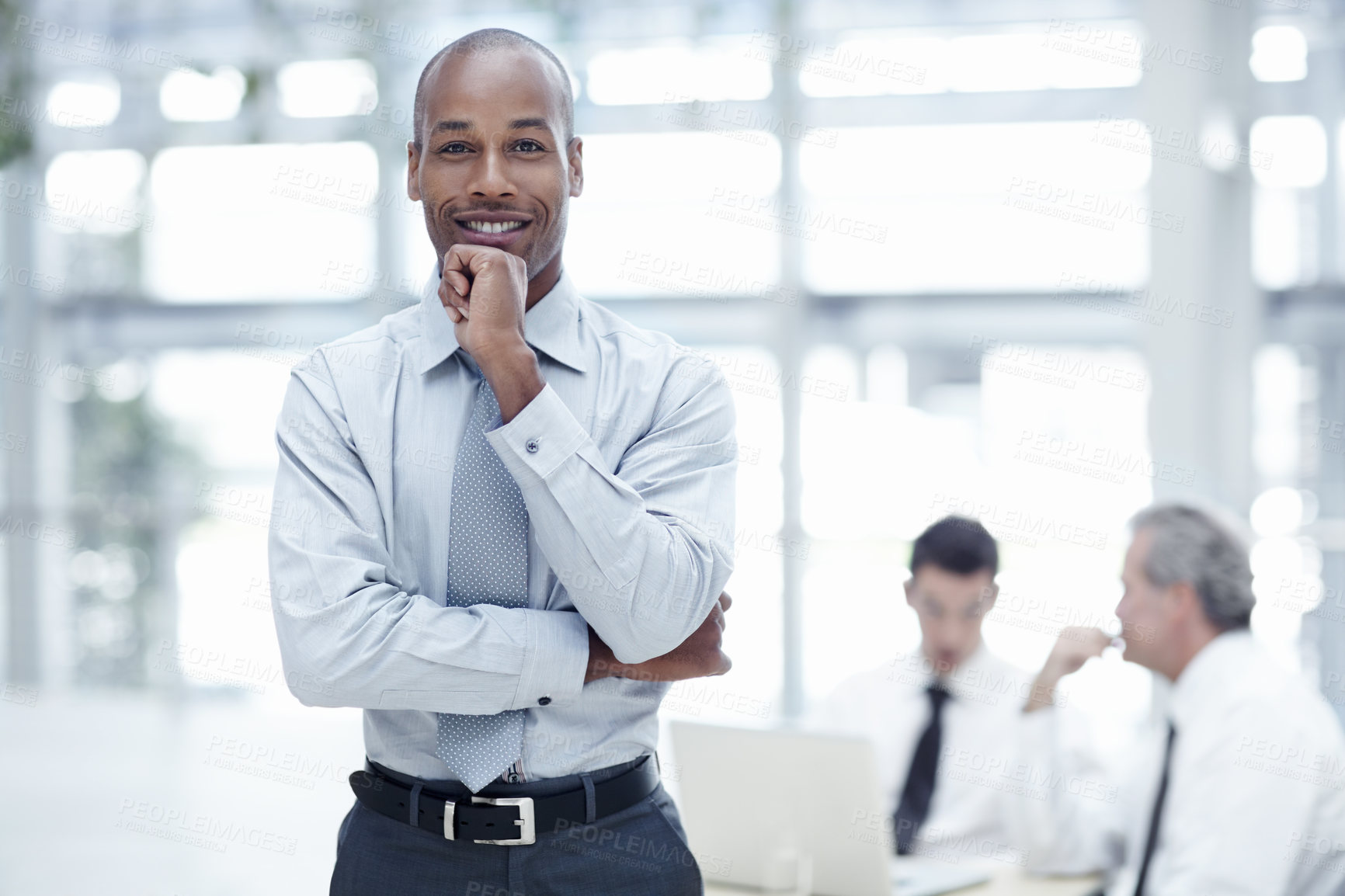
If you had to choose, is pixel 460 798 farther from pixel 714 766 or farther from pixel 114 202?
pixel 114 202

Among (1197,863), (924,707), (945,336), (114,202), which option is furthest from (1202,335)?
(114,202)

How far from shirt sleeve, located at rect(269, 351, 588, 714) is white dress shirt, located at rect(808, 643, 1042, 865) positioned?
5.37ft

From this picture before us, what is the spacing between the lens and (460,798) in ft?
4.63

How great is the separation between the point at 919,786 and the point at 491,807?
73.0 inches

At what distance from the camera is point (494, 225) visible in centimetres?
149

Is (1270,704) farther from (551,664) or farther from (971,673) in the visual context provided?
(551,664)

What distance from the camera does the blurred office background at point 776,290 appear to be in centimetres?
431

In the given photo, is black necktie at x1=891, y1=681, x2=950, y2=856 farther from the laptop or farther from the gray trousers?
the gray trousers

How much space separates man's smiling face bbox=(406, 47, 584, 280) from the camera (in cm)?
146

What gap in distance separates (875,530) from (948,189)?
4.22 ft

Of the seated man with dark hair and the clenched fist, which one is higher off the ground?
the clenched fist

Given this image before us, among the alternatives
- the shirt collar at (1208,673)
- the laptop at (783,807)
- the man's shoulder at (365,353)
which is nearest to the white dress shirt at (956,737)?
the shirt collar at (1208,673)

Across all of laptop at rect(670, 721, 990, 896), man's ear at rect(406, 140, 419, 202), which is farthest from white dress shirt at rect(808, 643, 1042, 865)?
man's ear at rect(406, 140, 419, 202)

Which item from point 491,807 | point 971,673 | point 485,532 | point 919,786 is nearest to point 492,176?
point 485,532
